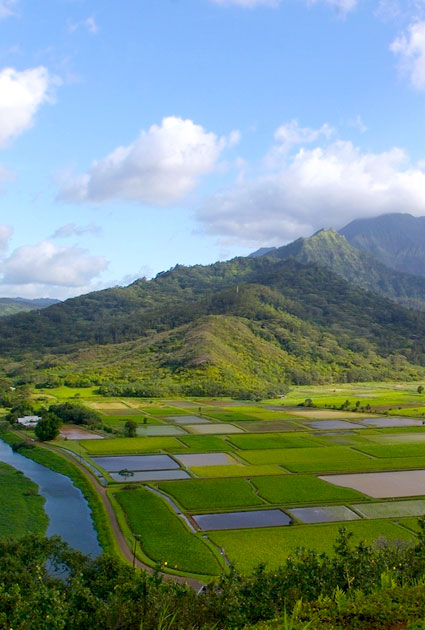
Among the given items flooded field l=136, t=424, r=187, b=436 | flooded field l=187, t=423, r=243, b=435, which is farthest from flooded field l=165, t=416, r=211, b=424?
flooded field l=136, t=424, r=187, b=436

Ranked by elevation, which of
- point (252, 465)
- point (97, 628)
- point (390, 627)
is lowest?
point (252, 465)

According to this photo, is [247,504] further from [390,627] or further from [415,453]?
[390,627]

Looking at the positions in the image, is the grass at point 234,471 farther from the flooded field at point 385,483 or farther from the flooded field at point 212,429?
the flooded field at point 212,429

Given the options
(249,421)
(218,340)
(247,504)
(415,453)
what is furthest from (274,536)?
(218,340)

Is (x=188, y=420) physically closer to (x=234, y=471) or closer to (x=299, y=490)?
(x=234, y=471)

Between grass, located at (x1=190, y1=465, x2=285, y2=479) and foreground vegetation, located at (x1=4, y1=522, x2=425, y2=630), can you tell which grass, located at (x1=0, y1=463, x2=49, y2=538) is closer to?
foreground vegetation, located at (x1=4, y1=522, x2=425, y2=630)

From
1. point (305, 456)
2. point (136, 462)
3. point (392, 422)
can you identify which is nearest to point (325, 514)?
point (305, 456)
